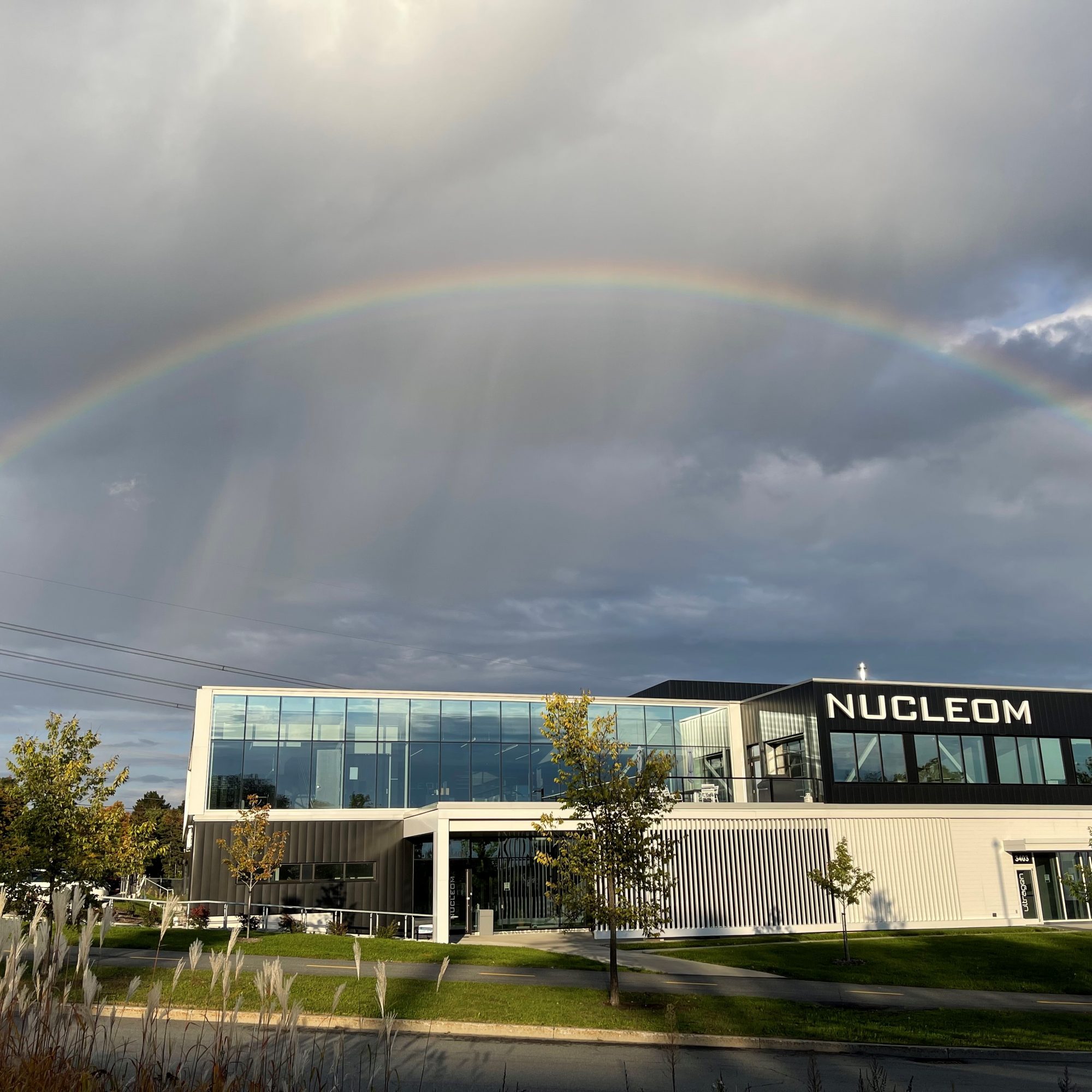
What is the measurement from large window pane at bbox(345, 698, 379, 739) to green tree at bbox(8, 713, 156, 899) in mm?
17742

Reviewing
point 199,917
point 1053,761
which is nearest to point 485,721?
point 199,917

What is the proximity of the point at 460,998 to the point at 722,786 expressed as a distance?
30532 mm

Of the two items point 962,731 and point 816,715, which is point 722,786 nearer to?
point 816,715

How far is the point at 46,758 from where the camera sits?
23406mm

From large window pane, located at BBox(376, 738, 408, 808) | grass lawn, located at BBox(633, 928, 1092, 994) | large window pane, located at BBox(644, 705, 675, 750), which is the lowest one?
grass lawn, located at BBox(633, 928, 1092, 994)

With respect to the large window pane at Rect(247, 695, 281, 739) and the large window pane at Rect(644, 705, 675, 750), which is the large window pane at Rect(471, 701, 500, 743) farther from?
the large window pane at Rect(247, 695, 281, 739)

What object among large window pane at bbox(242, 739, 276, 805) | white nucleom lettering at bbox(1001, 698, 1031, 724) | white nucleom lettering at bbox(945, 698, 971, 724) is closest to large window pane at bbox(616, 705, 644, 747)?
white nucleom lettering at bbox(945, 698, 971, 724)

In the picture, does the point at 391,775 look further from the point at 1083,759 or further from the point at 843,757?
the point at 1083,759

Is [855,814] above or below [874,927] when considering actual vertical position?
above

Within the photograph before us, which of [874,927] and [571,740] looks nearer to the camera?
[571,740]

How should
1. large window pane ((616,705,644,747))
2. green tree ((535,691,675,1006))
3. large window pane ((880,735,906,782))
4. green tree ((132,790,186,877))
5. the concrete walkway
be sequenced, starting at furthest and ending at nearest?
green tree ((132,790,186,877))
large window pane ((616,705,644,747))
large window pane ((880,735,906,782))
the concrete walkway
green tree ((535,691,675,1006))

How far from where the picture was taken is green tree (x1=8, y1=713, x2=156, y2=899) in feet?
74.6

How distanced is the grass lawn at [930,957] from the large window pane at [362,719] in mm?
16522

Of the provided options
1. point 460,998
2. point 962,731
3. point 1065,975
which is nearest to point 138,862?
point 460,998
